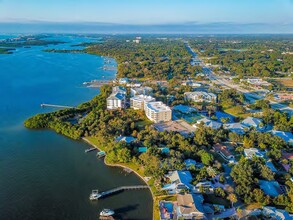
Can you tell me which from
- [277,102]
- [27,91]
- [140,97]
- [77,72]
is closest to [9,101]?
[27,91]

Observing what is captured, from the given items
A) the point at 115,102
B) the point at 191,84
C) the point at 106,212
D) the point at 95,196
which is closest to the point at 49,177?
the point at 95,196

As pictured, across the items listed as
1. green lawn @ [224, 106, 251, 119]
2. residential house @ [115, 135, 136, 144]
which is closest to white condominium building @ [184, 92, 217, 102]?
green lawn @ [224, 106, 251, 119]

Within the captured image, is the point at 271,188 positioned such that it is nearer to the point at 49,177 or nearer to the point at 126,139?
the point at 126,139

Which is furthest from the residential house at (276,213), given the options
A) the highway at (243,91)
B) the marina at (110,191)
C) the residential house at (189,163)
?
the highway at (243,91)

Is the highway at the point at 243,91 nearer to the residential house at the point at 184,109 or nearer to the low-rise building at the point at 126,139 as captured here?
the residential house at the point at 184,109

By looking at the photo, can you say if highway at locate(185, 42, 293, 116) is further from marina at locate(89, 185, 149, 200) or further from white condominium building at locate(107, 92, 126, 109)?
marina at locate(89, 185, 149, 200)

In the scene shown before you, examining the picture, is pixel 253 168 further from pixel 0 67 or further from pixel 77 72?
pixel 0 67
